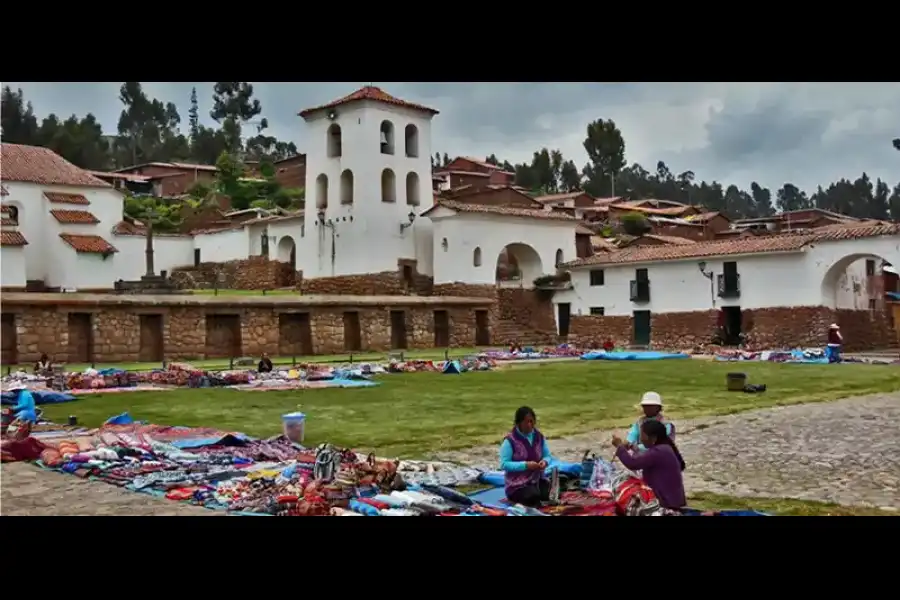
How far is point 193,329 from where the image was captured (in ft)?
75.3

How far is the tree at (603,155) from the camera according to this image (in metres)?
78.9

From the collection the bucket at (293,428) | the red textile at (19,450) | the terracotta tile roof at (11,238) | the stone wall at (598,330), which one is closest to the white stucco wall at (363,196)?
the stone wall at (598,330)

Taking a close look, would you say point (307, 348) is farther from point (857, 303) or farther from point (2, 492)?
point (2, 492)

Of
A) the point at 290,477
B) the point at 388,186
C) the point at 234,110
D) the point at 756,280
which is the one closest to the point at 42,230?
the point at 388,186

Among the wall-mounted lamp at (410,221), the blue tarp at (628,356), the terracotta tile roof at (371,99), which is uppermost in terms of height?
the terracotta tile roof at (371,99)

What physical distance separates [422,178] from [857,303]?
651 inches

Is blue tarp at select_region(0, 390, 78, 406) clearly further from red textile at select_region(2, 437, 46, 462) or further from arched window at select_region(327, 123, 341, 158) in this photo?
arched window at select_region(327, 123, 341, 158)

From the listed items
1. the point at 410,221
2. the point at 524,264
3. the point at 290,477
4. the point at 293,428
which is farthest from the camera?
the point at 524,264

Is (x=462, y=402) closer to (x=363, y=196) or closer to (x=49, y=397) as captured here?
(x=49, y=397)

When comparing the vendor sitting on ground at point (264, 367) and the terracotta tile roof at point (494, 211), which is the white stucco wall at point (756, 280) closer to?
the terracotta tile roof at point (494, 211)

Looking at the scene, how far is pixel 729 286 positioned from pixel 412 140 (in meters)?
13.8

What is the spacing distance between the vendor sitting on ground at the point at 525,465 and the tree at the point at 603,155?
244 feet

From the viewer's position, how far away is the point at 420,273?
34.9 m
